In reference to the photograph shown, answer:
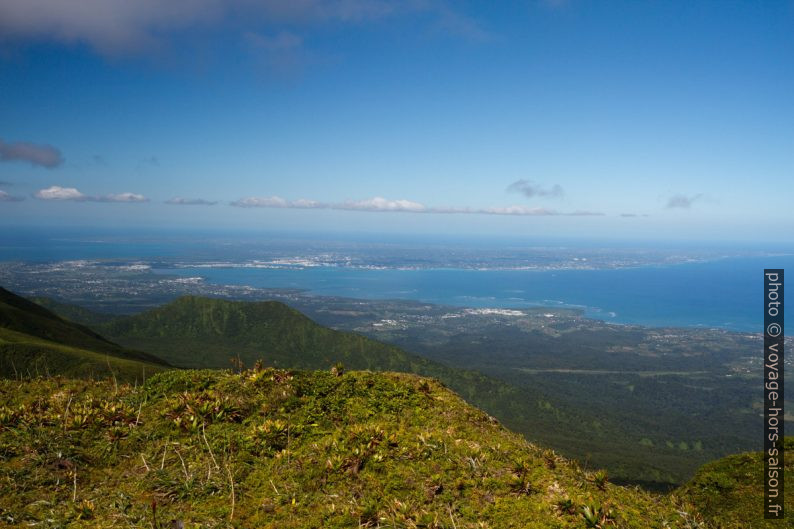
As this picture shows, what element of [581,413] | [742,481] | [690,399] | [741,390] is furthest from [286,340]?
[741,390]

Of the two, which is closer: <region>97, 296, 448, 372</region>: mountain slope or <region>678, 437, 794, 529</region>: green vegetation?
<region>678, 437, 794, 529</region>: green vegetation

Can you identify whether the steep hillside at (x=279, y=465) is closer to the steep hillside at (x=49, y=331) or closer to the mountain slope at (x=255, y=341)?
the steep hillside at (x=49, y=331)

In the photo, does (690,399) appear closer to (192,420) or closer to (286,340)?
(286,340)

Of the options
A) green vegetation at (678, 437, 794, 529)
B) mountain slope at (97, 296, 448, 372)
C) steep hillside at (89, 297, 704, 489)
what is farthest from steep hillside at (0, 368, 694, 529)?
mountain slope at (97, 296, 448, 372)

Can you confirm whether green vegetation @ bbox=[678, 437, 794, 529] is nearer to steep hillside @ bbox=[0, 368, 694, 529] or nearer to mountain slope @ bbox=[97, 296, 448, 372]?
steep hillside @ bbox=[0, 368, 694, 529]

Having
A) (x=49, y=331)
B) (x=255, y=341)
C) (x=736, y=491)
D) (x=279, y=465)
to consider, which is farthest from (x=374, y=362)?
(x=279, y=465)

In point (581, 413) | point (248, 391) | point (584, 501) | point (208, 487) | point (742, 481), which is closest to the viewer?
point (584, 501)

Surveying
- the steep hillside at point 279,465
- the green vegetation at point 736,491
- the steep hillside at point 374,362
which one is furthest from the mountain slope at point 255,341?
the steep hillside at point 279,465
